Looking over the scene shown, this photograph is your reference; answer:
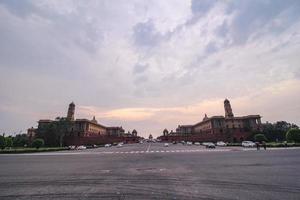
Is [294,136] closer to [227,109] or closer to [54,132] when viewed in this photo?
[227,109]

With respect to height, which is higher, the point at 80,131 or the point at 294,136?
the point at 80,131

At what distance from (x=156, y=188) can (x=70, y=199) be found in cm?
309

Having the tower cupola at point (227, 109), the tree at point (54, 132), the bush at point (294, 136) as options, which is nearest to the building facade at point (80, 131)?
the tree at point (54, 132)

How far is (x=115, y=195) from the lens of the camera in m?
7.43

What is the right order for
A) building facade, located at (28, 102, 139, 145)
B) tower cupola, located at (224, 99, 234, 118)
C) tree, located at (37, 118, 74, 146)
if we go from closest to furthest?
tree, located at (37, 118, 74, 146) → building facade, located at (28, 102, 139, 145) → tower cupola, located at (224, 99, 234, 118)

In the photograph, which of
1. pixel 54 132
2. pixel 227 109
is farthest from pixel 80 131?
pixel 227 109

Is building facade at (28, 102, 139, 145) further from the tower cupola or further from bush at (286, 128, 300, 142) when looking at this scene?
bush at (286, 128, 300, 142)

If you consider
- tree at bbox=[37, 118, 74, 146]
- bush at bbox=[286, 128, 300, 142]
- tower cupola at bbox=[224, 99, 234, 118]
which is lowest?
bush at bbox=[286, 128, 300, 142]

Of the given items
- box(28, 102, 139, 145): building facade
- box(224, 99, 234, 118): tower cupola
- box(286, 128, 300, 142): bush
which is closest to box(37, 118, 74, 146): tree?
box(28, 102, 139, 145): building facade

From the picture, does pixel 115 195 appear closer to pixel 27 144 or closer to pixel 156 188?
pixel 156 188

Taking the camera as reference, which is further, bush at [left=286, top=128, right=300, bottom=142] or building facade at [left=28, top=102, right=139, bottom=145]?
building facade at [left=28, top=102, right=139, bottom=145]

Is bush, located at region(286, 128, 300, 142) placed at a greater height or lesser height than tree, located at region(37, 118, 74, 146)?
lesser

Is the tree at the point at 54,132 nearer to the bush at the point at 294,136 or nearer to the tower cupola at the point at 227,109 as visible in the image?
the bush at the point at 294,136

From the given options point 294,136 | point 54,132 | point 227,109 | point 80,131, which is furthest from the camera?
point 227,109
